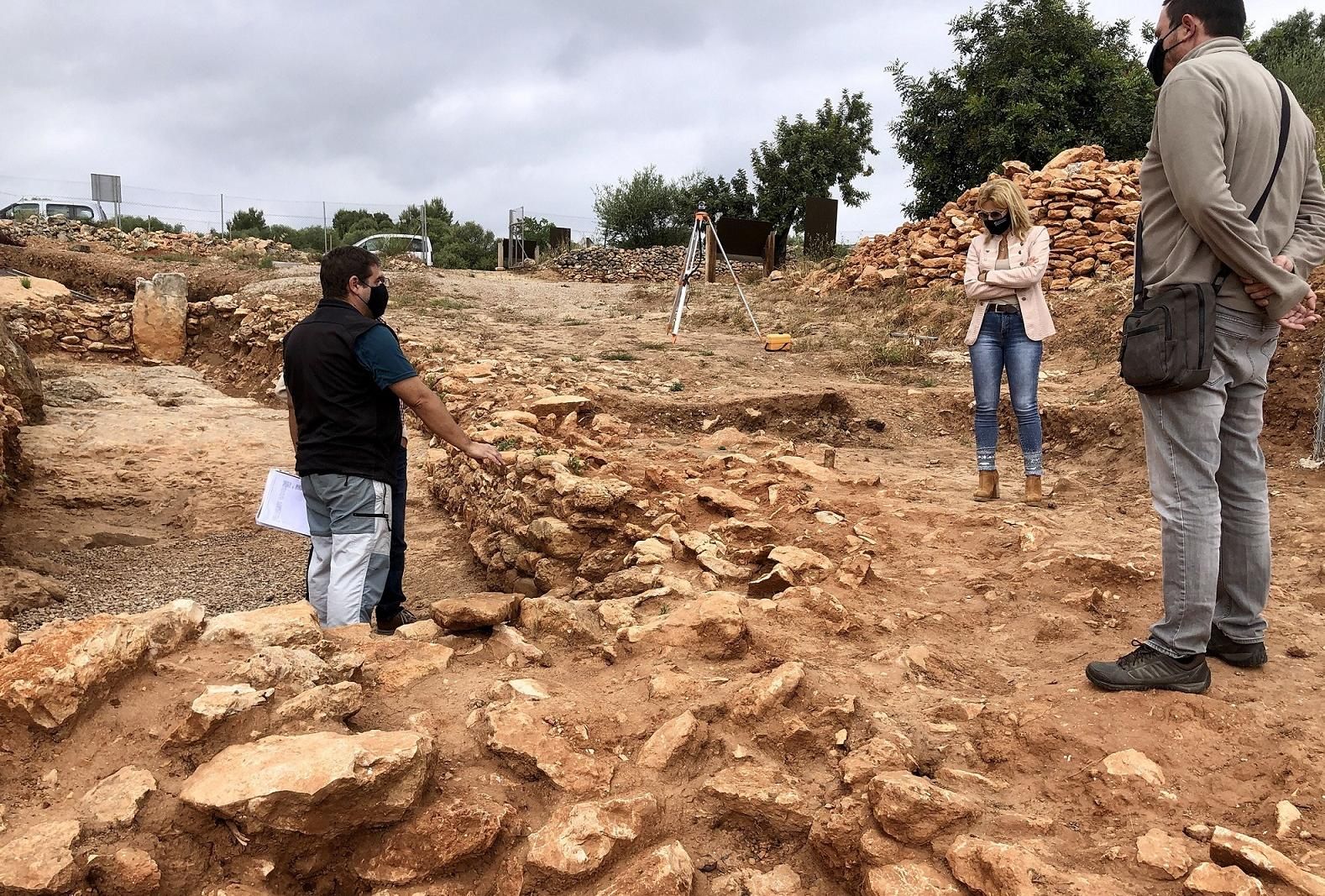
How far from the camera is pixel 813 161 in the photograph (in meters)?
A: 27.6

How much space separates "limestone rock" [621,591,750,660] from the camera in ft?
9.80

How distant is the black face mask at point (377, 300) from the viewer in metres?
3.77

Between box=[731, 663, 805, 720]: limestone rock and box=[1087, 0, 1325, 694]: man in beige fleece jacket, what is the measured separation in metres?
0.86

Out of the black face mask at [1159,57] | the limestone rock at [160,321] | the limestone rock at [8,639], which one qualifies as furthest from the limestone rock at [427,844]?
the limestone rock at [160,321]

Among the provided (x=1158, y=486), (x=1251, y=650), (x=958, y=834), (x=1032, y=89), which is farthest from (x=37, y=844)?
(x=1032, y=89)

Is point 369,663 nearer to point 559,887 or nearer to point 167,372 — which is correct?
point 559,887

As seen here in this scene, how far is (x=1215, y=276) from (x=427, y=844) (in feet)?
8.31

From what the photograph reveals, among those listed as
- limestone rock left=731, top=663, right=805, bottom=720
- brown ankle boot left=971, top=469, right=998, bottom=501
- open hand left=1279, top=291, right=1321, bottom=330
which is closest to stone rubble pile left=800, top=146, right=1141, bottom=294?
brown ankle boot left=971, top=469, right=998, bottom=501

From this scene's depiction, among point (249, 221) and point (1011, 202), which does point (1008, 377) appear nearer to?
point (1011, 202)

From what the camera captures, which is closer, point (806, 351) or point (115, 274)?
point (806, 351)

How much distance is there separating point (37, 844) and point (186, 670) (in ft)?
2.04

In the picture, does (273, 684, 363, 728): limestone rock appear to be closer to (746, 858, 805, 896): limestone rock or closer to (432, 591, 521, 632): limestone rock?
(432, 591, 521, 632): limestone rock

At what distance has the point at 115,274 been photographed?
1544 centimetres

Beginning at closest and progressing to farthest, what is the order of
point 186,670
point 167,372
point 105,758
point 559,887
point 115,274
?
1. point 559,887
2. point 105,758
3. point 186,670
4. point 167,372
5. point 115,274
